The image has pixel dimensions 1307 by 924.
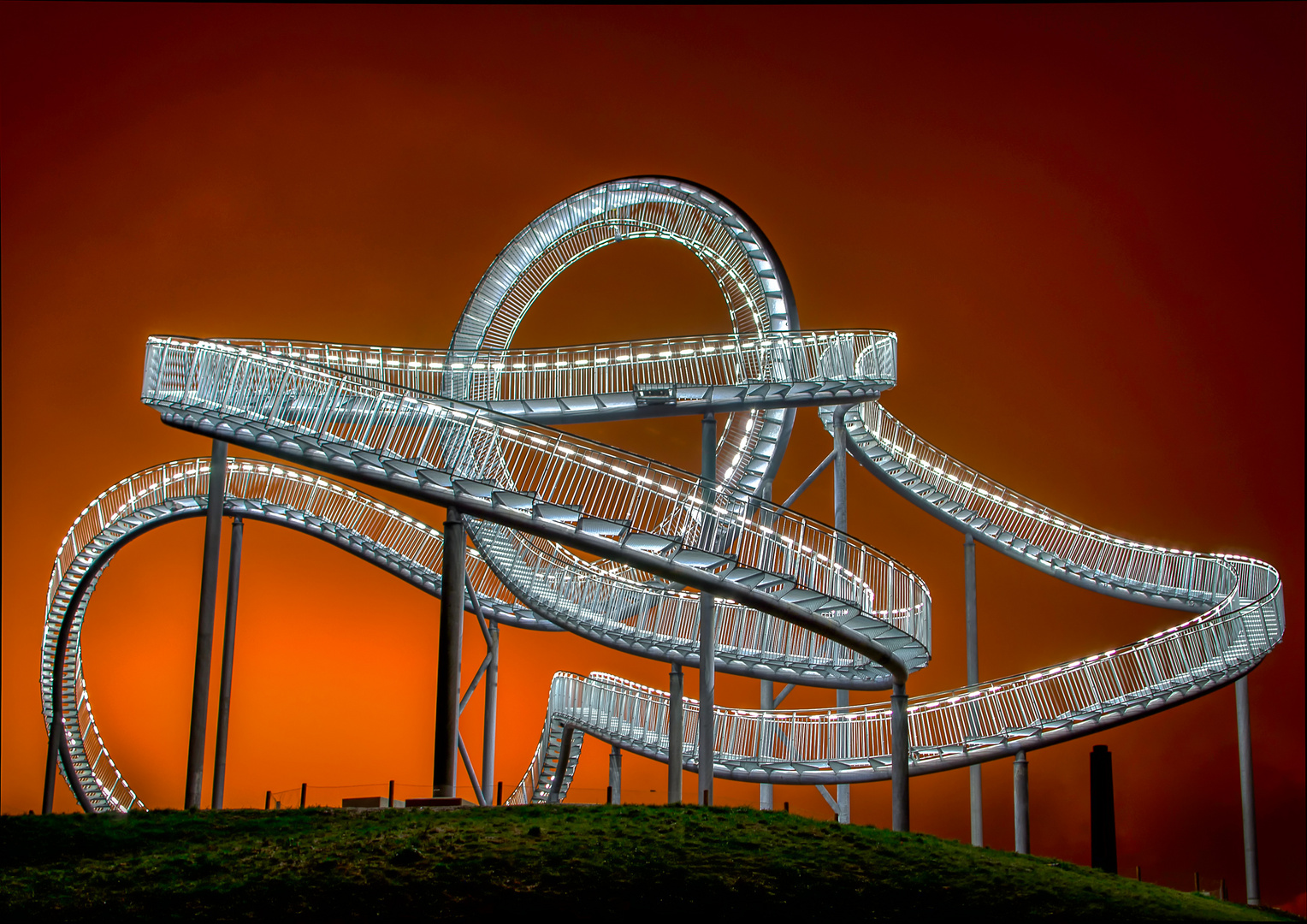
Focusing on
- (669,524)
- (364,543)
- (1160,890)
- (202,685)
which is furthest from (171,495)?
(1160,890)

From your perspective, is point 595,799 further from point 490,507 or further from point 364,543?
point 364,543

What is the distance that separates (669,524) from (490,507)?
2.45 metres

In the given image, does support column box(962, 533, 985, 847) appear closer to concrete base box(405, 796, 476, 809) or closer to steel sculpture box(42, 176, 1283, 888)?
steel sculpture box(42, 176, 1283, 888)

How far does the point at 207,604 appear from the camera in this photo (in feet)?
65.5

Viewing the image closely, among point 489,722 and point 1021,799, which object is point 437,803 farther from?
point 1021,799

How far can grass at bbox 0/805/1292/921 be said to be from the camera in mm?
12383

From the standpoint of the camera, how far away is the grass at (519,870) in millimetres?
12383

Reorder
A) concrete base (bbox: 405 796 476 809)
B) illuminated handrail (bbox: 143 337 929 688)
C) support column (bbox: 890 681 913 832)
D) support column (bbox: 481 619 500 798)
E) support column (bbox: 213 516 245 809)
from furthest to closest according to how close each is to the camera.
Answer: support column (bbox: 481 619 500 798) → support column (bbox: 213 516 245 809) → support column (bbox: 890 681 913 832) → illuminated handrail (bbox: 143 337 929 688) → concrete base (bbox: 405 796 476 809)

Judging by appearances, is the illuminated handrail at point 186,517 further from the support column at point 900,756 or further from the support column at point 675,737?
the support column at point 900,756

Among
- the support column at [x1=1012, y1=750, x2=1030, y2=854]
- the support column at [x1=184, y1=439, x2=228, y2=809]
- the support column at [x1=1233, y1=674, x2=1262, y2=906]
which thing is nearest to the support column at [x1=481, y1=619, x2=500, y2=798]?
the support column at [x1=184, y1=439, x2=228, y2=809]

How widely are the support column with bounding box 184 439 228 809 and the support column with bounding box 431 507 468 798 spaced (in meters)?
3.82

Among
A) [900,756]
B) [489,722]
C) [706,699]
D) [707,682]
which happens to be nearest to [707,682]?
[707,682]

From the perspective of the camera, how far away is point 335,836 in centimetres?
1407

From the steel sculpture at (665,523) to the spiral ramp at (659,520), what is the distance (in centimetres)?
5
